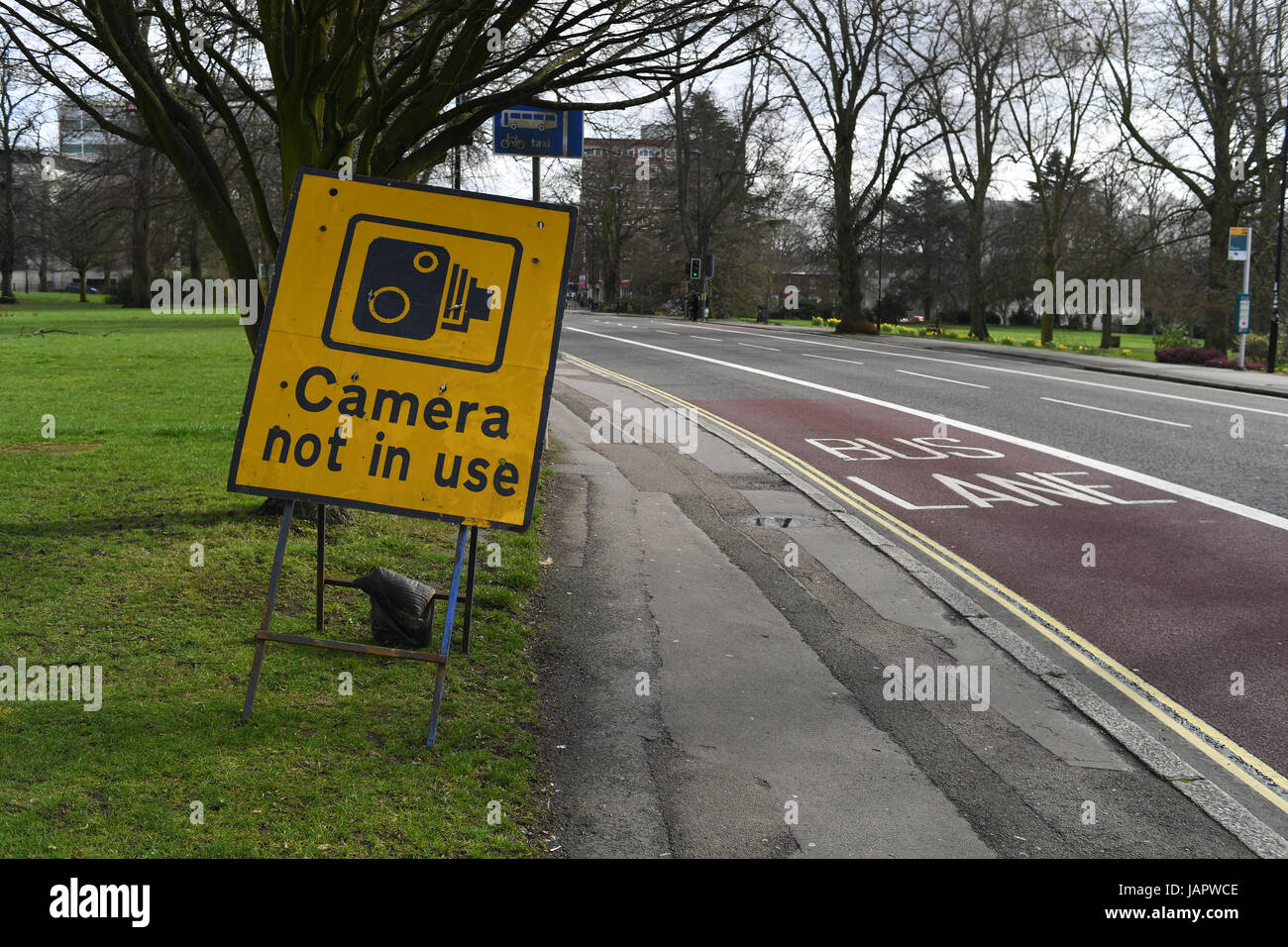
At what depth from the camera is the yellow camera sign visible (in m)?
5.03

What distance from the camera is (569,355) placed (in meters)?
28.0

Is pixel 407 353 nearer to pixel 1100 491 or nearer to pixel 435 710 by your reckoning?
pixel 435 710

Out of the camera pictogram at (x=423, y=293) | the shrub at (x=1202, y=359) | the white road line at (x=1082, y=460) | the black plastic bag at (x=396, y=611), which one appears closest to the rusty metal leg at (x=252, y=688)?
the black plastic bag at (x=396, y=611)

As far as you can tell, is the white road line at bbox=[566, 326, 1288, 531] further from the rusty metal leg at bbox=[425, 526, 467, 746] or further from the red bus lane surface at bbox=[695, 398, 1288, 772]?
the rusty metal leg at bbox=[425, 526, 467, 746]

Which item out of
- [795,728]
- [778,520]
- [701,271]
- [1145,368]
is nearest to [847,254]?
[701,271]

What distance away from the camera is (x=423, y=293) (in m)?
5.15

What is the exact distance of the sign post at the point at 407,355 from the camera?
16.5 feet

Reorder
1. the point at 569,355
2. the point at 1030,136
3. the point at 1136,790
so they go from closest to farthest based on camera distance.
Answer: the point at 1136,790
the point at 569,355
the point at 1030,136

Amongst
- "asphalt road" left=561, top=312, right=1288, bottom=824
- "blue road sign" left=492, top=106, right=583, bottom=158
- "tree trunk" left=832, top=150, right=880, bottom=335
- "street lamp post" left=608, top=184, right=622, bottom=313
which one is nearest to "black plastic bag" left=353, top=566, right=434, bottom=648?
"asphalt road" left=561, top=312, right=1288, bottom=824

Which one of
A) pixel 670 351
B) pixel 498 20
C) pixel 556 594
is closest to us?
pixel 556 594

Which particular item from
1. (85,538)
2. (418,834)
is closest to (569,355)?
(85,538)
